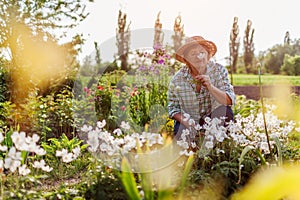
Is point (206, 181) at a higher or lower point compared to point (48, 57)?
lower

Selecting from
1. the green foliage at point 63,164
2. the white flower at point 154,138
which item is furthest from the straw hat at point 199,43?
the white flower at point 154,138

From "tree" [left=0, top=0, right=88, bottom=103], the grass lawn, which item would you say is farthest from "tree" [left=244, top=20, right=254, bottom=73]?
"tree" [left=0, top=0, right=88, bottom=103]

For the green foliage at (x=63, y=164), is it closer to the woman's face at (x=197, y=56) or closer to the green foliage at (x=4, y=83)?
the woman's face at (x=197, y=56)

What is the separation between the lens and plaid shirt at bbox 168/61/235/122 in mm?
3166

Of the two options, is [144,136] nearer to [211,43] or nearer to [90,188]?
[90,188]

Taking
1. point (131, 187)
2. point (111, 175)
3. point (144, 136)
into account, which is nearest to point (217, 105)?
point (144, 136)

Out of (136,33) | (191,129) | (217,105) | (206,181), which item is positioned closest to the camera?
(206,181)

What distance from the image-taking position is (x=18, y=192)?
5.57ft

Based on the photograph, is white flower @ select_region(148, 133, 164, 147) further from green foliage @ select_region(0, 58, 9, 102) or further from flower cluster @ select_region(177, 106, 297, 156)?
green foliage @ select_region(0, 58, 9, 102)

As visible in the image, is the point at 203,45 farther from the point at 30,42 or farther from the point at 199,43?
the point at 30,42

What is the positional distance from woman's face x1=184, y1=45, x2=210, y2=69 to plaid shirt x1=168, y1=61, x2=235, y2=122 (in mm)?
91

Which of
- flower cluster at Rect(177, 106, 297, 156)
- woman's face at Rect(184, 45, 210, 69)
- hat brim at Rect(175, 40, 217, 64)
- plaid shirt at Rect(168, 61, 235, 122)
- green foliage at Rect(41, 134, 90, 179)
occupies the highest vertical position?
hat brim at Rect(175, 40, 217, 64)

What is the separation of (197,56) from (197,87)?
28 centimetres

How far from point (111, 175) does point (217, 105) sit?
56.7 inches
